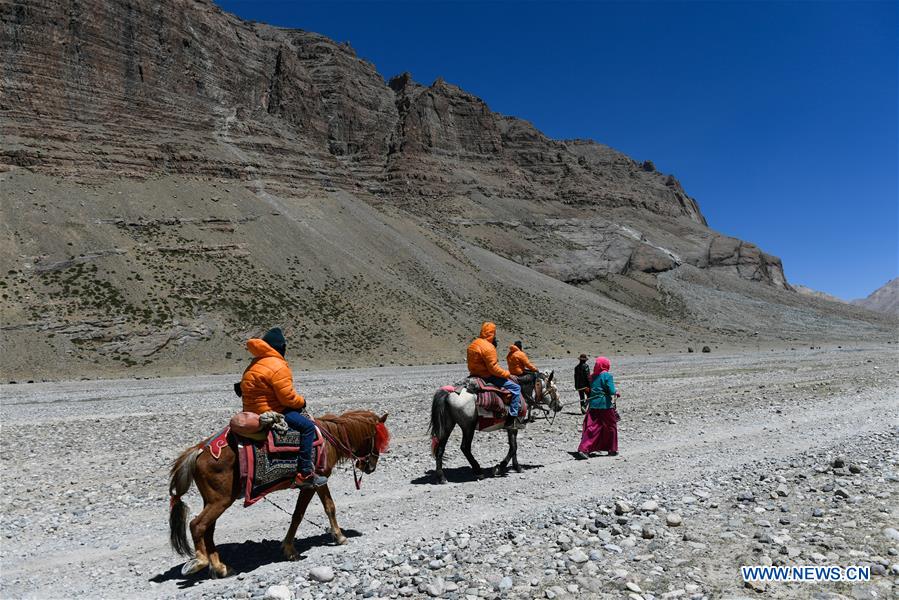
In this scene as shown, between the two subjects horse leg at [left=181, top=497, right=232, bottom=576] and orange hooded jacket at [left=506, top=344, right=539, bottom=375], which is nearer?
horse leg at [left=181, top=497, right=232, bottom=576]

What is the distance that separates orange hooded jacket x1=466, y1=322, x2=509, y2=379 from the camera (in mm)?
11320

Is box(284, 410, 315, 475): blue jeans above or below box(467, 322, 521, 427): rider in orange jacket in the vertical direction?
below

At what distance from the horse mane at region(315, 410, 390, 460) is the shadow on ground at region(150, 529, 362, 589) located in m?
1.13

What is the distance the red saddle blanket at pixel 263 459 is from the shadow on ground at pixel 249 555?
2.58 feet

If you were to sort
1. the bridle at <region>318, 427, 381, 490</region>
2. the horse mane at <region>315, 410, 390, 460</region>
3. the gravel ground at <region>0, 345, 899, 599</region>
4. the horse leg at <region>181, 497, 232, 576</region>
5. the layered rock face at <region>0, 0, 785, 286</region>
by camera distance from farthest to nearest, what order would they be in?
the layered rock face at <region>0, 0, 785, 286</region> < the horse mane at <region>315, 410, 390, 460</region> < the bridle at <region>318, 427, 381, 490</region> < the horse leg at <region>181, 497, 232, 576</region> < the gravel ground at <region>0, 345, 899, 599</region>

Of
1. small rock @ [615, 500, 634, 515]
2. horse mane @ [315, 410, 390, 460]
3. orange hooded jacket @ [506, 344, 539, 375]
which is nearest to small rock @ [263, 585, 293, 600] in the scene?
horse mane @ [315, 410, 390, 460]

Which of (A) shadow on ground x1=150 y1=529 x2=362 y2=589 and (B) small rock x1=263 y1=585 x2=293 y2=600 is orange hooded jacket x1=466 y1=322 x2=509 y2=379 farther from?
(B) small rock x1=263 y1=585 x2=293 y2=600

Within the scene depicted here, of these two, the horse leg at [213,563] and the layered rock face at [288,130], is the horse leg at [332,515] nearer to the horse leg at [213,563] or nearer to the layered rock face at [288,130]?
the horse leg at [213,563]

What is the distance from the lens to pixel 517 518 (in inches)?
317

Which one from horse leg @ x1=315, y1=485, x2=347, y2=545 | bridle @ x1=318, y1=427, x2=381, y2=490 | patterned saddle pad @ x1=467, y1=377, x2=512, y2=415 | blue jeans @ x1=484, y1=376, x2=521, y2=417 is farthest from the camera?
blue jeans @ x1=484, y1=376, x2=521, y2=417

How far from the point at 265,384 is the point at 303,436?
831 millimetres

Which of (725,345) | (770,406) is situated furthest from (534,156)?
(770,406)

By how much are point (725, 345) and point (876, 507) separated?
78.8 m

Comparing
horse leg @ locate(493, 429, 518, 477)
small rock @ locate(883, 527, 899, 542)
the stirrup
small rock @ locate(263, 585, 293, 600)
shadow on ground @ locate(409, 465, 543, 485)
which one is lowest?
shadow on ground @ locate(409, 465, 543, 485)
